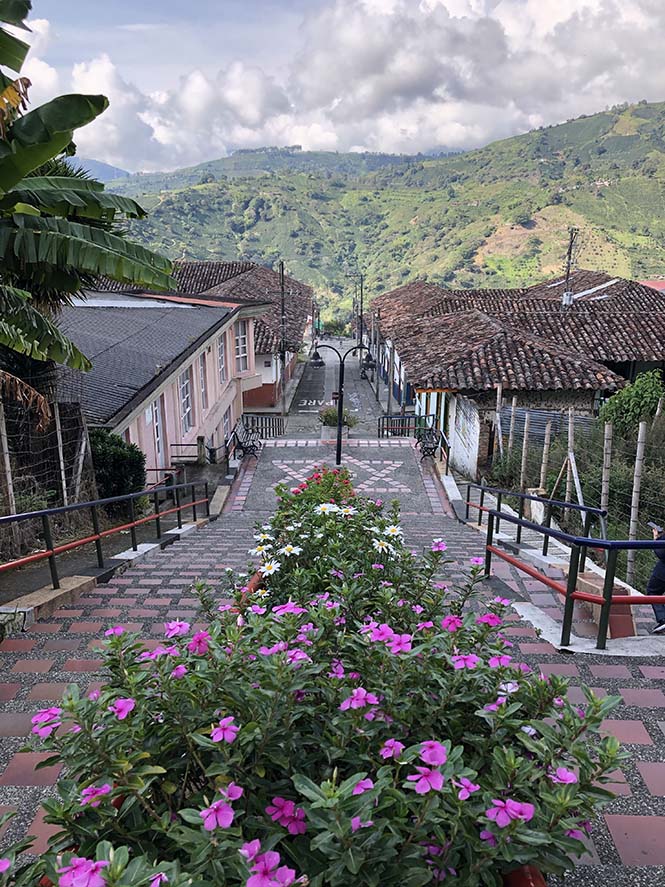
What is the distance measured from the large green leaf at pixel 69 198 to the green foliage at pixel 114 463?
13.4 feet

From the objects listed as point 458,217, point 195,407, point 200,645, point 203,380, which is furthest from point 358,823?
point 458,217

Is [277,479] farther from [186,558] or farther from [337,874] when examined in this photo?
[337,874]

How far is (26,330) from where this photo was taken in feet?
21.6

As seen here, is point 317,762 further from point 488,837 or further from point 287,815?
point 488,837

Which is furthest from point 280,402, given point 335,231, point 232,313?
point 335,231

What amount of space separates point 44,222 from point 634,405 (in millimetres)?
11873

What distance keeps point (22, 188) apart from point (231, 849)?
6.67 meters

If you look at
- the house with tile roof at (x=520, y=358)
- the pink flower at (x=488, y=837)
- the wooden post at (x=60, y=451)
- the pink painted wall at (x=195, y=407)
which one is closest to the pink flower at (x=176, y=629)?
the pink flower at (x=488, y=837)

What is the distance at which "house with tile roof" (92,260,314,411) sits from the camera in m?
26.5

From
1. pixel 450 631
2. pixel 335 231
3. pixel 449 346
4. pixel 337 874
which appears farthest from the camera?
pixel 335 231

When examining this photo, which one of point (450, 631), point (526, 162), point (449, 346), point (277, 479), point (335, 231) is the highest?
point (526, 162)

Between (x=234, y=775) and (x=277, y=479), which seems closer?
(x=234, y=775)

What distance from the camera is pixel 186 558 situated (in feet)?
26.1

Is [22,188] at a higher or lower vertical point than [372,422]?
higher
